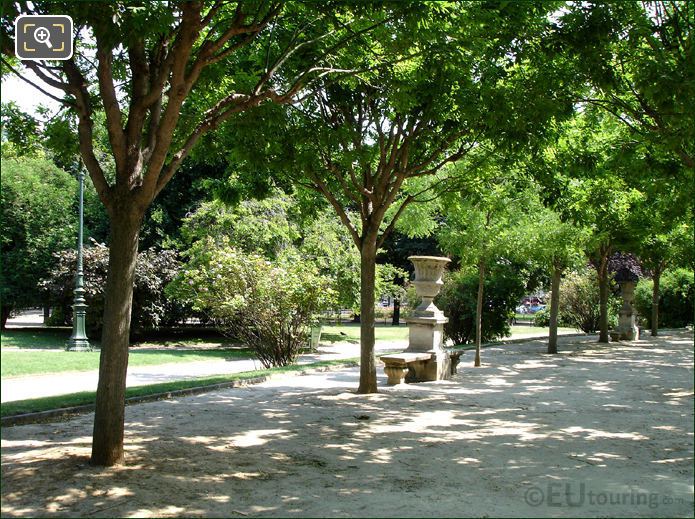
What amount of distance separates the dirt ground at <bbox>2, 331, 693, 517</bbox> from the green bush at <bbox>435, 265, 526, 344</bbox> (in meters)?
11.0

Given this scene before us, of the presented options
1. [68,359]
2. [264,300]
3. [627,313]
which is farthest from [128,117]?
[627,313]

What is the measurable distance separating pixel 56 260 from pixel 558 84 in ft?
79.4

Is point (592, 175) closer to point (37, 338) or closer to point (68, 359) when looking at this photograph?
point (68, 359)

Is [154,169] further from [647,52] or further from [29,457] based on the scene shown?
[647,52]

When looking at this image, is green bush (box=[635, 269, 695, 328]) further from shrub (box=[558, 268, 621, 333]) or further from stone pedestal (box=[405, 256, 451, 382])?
stone pedestal (box=[405, 256, 451, 382])

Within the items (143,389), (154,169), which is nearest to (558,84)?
(154,169)

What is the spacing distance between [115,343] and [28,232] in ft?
83.4

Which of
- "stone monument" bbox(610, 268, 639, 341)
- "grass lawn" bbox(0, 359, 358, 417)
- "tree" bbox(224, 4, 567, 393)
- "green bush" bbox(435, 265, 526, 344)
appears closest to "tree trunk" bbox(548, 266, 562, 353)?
"green bush" bbox(435, 265, 526, 344)

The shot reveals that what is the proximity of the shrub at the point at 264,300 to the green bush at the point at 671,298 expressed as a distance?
76.0 ft

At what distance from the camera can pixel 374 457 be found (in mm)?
7207

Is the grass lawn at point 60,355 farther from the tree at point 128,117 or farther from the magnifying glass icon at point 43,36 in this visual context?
the magnifying glass icon at point 43,36

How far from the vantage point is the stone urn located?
14.6 metres

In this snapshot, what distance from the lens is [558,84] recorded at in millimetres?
10117

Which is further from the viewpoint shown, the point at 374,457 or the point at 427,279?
the point at 427,279
